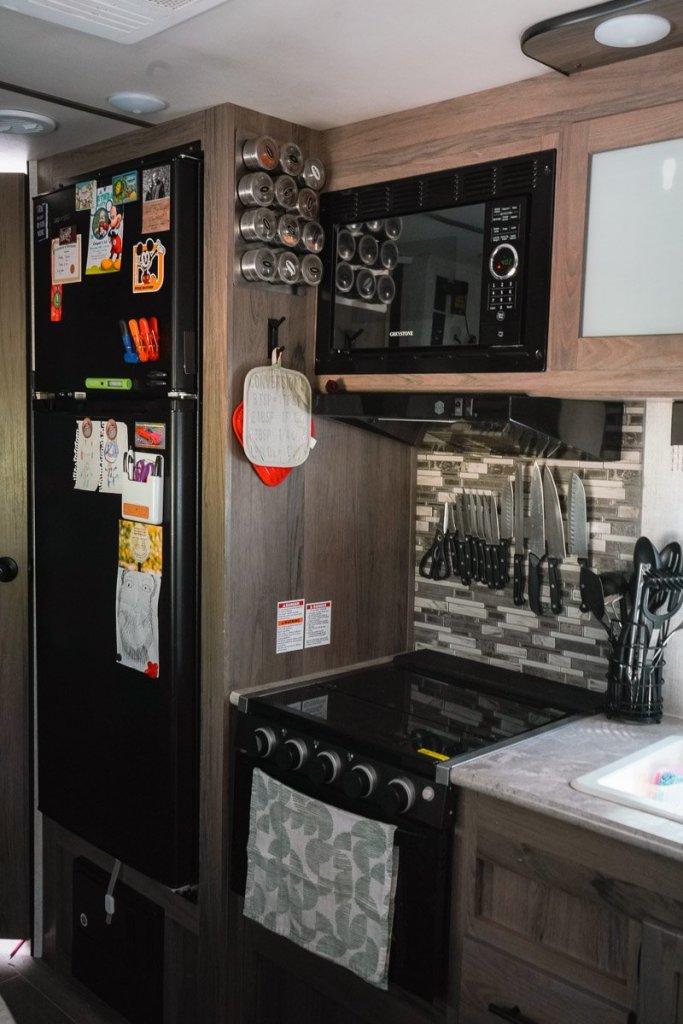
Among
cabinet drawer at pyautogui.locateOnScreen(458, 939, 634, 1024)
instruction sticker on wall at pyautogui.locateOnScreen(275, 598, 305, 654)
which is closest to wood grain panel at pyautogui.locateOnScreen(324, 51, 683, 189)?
instruction sticker on wall at pyautogui.locateOnScreen(275, 598, 305, 654)

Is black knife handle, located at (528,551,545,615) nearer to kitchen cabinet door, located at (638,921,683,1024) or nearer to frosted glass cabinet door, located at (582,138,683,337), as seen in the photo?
frosted glass cabinet door, located at (582,138,683,337)

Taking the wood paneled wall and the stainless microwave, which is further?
the wood paneled wall

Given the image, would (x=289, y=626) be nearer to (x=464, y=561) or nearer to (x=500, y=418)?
(x=464, y=561)

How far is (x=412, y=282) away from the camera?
2.36m

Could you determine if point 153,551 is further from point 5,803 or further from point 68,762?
point 5,803

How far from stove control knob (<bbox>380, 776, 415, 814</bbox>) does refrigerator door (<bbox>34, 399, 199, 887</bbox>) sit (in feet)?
2.24

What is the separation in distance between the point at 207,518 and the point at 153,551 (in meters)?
0.17

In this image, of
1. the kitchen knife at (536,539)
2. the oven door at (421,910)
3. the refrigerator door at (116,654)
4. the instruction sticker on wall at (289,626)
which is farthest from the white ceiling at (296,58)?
the oven door at (421,910)

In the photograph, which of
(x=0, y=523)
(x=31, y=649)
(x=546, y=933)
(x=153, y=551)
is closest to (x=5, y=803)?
(x=31, y=649)

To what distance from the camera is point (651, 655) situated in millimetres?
2250

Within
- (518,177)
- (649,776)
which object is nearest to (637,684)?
(649,776)

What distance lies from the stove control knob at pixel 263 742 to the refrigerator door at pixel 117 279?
0.85m

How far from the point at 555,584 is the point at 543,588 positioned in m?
0.05

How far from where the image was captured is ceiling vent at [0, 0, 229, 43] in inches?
68.4
